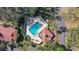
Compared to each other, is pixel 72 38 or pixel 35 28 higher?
pixel 35 28

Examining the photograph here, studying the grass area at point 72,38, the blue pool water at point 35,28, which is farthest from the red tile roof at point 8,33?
the grass area at point 72,38

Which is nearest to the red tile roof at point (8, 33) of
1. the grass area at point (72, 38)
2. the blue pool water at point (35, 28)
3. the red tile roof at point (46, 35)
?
the blue pool water at point (35, 28)

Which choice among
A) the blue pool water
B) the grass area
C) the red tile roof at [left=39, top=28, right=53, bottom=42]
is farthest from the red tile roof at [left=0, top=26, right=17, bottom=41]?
the grass area

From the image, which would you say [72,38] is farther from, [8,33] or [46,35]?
[8,33]

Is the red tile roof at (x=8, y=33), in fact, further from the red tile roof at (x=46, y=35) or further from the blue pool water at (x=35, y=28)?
the red tile roof at (x=46, y=35)

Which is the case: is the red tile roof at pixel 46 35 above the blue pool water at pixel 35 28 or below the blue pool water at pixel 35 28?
below

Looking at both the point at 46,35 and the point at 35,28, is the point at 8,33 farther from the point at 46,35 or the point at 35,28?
the point at 46,35

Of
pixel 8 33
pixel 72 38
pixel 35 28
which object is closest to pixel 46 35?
pixel 35 28

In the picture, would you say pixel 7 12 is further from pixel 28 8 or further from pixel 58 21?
pixel 58 21

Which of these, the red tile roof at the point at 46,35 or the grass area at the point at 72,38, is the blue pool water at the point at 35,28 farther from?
the grass area at the point at 72,38

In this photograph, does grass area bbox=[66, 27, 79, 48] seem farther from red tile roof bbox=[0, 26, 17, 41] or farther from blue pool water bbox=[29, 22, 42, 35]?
red tile roof bbox=[0, 26, 17, 41]
